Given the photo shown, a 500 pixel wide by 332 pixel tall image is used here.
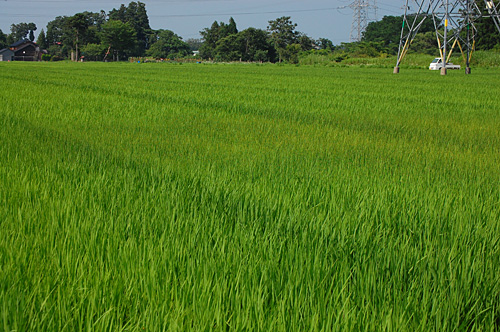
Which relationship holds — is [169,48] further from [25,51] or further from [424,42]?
[424,42]

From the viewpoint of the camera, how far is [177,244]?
1563 mm

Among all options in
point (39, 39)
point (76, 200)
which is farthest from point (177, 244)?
point (39, 39)

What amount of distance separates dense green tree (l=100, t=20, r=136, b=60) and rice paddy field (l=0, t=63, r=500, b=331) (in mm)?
80873

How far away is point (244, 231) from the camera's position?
6.04 feet

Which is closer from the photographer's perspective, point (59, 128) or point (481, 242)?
point (481, 242)

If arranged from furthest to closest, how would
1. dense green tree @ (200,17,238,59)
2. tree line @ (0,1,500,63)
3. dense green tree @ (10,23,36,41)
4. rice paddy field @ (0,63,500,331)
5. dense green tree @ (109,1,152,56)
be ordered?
dense green tree @ (10,23,36,41) → dense green tree @ (109,1,152,56) → dense green tree @ (200,17,238,59) → tree line @ (0,1,500,63) → rice paddy field @ (0,63,500,331)

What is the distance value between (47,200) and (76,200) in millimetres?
182

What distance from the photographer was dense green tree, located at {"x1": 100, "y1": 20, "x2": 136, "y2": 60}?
3135 inches

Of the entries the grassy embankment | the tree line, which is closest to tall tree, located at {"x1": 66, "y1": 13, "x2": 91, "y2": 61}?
the tree line

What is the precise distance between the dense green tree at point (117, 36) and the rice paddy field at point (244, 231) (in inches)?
3184

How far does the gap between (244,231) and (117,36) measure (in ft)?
278

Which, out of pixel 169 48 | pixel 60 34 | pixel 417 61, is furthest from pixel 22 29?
pixel 417 61

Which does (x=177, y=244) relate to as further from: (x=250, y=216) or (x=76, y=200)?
(x=76, y=200)

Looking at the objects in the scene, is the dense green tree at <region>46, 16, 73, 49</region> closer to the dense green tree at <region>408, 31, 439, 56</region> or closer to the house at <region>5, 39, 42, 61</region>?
the house at <region>5, 39, 42, 61</region>
